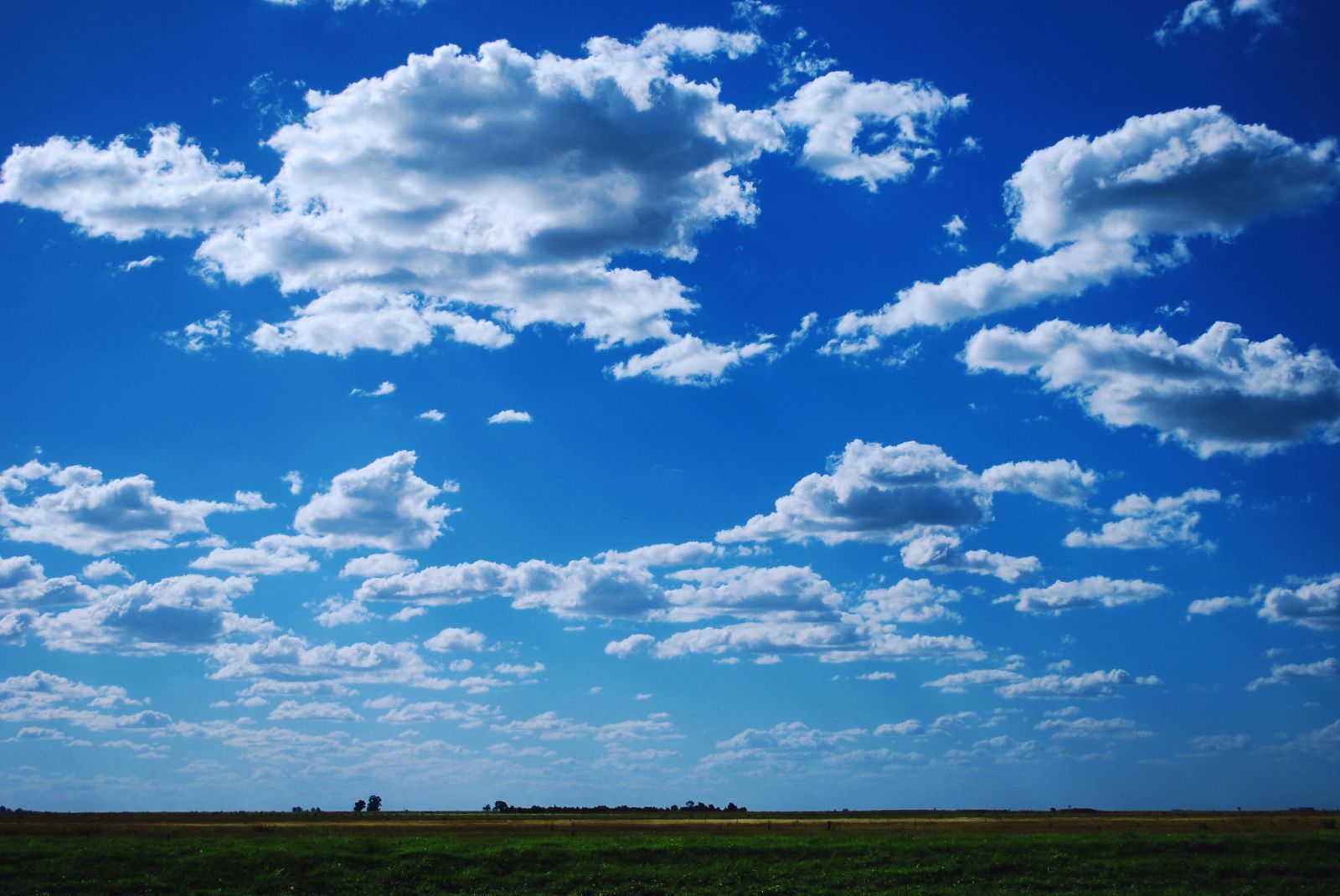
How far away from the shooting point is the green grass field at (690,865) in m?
56.1

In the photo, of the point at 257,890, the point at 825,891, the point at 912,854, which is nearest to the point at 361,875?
the point at 257,890

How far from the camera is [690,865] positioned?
203 ft

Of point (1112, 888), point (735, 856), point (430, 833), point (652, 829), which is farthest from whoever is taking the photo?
point (652, 829)

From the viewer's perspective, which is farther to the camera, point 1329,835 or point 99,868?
point 1329,835

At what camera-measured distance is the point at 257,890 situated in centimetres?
5544

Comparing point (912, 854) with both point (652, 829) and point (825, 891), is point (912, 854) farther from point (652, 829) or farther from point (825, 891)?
point (652, 829)

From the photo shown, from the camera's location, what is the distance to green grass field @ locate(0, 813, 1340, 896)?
56.1 m

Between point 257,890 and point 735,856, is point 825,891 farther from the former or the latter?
Result: point 257,890

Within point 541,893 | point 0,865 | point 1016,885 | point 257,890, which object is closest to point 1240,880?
point 1016,885

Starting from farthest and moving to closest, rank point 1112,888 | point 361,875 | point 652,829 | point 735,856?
point 652,829 < point 735,856 < point 361,875 < point 1112,888

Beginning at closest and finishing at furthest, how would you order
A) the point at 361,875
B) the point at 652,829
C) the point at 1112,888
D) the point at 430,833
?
1. the point at 1112,888
2. the point at 361,875
3. the point at 430,833
4. the point at 652,829

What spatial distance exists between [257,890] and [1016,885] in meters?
39.8

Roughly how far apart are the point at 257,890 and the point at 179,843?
13.7 m

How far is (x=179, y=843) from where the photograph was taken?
65812 millimetres
